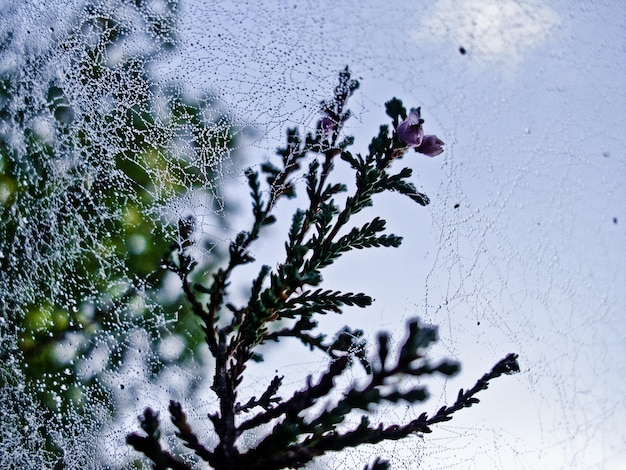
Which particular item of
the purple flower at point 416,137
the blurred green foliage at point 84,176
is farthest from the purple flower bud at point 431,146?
the blurred green foliage at point 84,176

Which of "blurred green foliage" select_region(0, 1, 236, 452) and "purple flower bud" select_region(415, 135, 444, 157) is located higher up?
"blurred green foliage" select_region(0, 1, 236, 452)

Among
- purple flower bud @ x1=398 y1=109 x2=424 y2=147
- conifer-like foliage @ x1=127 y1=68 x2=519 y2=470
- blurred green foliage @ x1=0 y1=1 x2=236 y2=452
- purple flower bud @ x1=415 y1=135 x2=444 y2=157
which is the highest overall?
blurred green foliage @ x1=0 y1=1 x2=236 y2=452

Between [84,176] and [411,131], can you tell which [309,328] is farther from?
[84,176]

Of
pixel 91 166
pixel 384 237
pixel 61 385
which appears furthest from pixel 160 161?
pixel 384 237

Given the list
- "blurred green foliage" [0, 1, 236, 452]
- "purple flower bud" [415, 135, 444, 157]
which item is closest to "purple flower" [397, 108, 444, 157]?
"purple flower bud" [415, 135, 444, 157]

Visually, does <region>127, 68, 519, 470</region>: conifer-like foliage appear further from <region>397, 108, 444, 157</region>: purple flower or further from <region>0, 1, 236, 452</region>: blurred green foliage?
<region>0, 1, 236, 452</region>: blurred green foliage

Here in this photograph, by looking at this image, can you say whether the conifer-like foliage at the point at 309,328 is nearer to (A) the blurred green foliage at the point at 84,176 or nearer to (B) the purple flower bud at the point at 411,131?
(B) the purple flower bud at the point at 411,131

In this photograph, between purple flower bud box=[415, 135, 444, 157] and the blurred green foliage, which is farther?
the blurred green foliage
